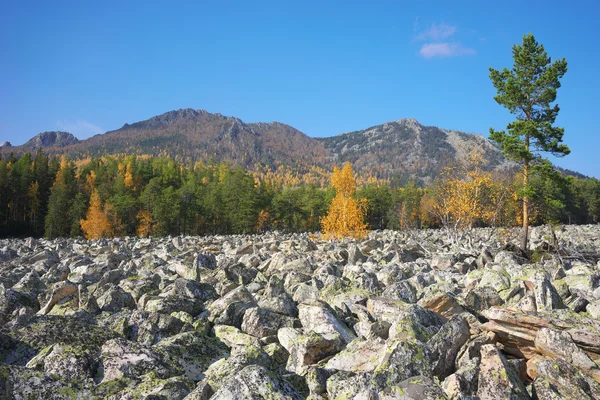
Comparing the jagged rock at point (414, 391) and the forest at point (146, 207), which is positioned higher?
the forest at point (146, 207)

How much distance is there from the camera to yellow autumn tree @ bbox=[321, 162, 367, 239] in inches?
1347

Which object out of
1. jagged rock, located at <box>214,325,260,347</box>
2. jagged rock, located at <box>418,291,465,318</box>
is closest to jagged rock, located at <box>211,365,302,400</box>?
jagged rock, located at <box>214,325,260,347</box>

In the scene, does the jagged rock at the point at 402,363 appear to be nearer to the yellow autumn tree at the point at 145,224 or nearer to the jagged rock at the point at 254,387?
the jagged rock at the point at 254,387

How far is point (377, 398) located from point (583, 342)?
3243mm

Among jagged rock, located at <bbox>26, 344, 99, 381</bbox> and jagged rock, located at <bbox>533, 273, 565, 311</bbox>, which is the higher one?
jagged rock, located at <bbox>533, 273, 565, 311</bbox>

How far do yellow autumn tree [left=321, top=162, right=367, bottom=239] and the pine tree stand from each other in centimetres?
1250

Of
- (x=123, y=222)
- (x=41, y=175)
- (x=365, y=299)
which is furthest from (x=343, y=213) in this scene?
(x=41, y=175)

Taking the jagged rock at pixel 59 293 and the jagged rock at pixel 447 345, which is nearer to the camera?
the jagged rock at pixel 447 345

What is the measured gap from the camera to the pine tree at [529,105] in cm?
2331

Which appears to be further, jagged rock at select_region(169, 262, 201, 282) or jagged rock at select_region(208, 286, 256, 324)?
jagged rock at select_region(169, 262, 201, 282)

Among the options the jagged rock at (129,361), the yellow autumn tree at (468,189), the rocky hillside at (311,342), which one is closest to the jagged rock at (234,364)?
the rocky hillside at (311,342)

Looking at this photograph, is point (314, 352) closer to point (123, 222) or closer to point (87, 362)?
point (87, 362)

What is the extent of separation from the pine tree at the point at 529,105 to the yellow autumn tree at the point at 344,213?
492 inches

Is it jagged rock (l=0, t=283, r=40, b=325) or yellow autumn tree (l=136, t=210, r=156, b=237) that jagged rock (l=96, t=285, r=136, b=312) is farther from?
yellow autumn tree (l=136, t=210, r=156, b=237)
